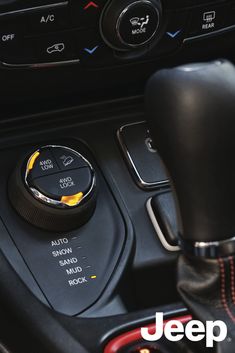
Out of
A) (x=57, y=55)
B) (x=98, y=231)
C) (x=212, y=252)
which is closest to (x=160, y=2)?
(x=57, y=55)

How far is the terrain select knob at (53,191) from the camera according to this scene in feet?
3.22

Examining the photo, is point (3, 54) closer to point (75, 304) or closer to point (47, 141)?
point (47, 141)

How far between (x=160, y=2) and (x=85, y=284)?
1.00 feet

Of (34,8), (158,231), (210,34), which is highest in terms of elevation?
(34,8)

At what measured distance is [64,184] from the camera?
999 millimetres

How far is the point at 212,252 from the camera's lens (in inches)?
29.3

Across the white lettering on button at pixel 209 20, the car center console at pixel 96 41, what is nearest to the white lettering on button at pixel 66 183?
the car center console at pixel 96 41

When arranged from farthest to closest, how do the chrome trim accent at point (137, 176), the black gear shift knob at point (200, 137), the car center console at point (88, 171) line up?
the chrome trim accent at point (137, 176)
the car center console at point (88, 171)
the black gear shift knob at point (200, 137)

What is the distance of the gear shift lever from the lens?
70 cm

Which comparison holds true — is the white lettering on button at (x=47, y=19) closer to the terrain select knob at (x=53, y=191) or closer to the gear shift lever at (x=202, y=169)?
the terrain select knob at (x=53, y=191)

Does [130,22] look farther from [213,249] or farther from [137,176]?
[213,249]

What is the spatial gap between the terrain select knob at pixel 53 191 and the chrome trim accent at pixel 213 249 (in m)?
0.25

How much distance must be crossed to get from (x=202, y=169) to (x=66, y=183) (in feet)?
1.00

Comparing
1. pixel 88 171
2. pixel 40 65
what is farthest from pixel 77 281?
pixel 40 65
